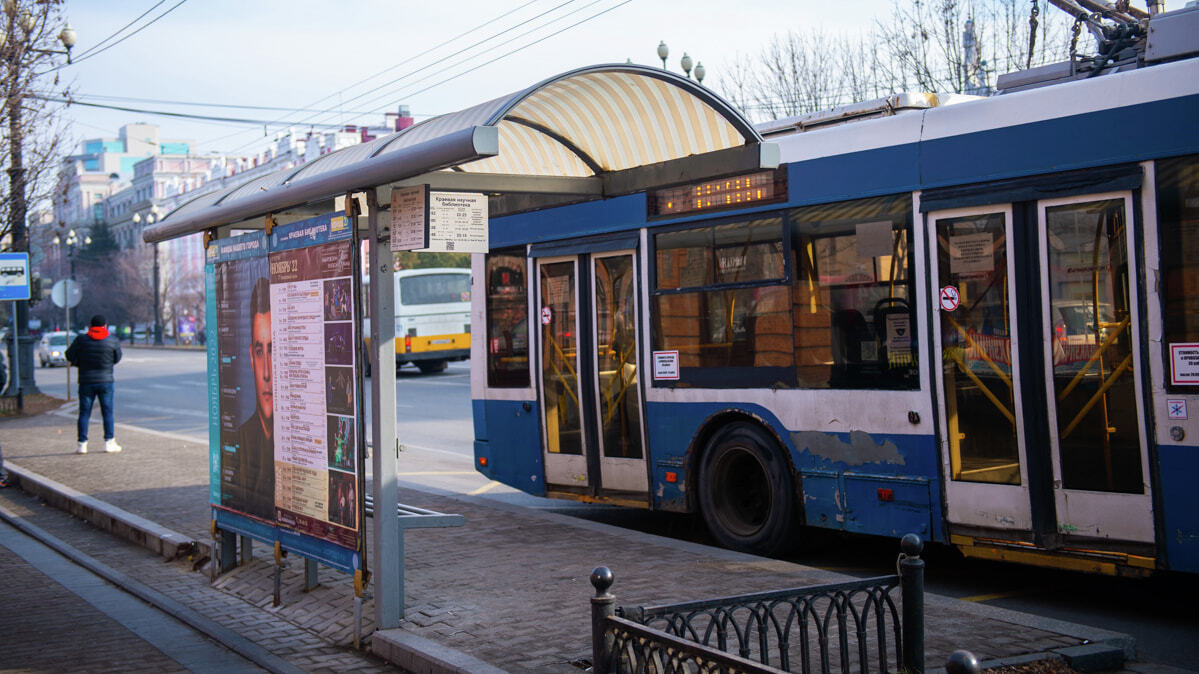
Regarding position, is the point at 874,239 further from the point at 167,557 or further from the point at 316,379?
the point at 167,557

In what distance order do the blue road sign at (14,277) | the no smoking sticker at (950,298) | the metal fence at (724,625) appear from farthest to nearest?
the blue road sign at (14,277), the no smoking sticker at (950,298), the metal fence at (724,625)

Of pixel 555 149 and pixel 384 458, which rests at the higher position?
pixel 555 149

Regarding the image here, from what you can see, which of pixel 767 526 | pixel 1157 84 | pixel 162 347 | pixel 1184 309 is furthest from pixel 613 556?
pixel 162 347

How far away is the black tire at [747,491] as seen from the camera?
8648mm

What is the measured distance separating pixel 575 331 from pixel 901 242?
343 centimetres

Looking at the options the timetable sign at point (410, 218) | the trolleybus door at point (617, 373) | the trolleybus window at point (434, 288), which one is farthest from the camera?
the trolleybus window at point (434, 288)

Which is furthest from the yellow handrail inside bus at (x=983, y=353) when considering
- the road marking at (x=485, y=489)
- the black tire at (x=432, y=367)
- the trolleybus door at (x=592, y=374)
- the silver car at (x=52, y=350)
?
the silver car at (x=52, y=350)

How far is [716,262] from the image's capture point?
914cm

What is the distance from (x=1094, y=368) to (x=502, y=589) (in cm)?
385

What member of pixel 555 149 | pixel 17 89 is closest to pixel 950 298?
pixel 555 149

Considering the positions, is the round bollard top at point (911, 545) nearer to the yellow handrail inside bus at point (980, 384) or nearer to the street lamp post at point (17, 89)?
the yellow handrail inside bus at point (980, 384)

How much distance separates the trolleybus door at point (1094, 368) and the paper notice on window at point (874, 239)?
111 centimetres

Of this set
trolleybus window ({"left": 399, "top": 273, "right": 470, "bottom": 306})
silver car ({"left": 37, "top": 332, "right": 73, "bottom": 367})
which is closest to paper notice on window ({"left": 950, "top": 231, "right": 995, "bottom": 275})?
trolleybus window ({"left": 399, "top": 273, "right": 470, "bottom": 306})

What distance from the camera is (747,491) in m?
9.25
